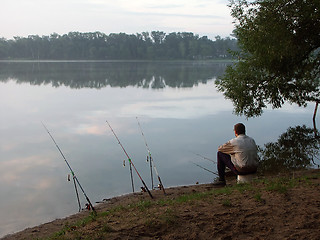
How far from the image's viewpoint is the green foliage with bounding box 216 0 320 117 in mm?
11484

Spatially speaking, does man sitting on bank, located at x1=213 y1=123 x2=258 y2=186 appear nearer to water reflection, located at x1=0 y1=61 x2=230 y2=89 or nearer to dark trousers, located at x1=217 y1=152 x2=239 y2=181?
dark trousers, located at x1=217 y1=152 x2=239 y2=181

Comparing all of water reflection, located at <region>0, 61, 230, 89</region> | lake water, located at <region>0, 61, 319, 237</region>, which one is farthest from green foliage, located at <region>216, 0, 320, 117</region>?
water reflection, located at <region>0, 61, 230, 89</region>

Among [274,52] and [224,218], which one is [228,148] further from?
[274,52]

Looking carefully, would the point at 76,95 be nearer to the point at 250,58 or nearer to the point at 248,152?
the point at 250,58

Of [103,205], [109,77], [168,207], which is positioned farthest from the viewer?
[109,77]

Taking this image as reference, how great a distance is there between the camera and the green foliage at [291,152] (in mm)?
9867

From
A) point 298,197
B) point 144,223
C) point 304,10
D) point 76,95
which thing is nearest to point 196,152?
point 304,10

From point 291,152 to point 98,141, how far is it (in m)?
6.22

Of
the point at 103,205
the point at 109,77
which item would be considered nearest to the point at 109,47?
the point at 109,77

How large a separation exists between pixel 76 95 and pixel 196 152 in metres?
16.8

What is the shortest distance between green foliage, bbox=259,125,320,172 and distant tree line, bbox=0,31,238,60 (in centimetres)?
9584

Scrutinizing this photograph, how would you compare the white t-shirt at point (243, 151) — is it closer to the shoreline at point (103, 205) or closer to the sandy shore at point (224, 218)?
the sandy shore at point (224, 218)

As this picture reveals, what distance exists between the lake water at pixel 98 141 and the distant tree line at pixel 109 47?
8366 centimetres

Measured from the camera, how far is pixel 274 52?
39.4 ft
